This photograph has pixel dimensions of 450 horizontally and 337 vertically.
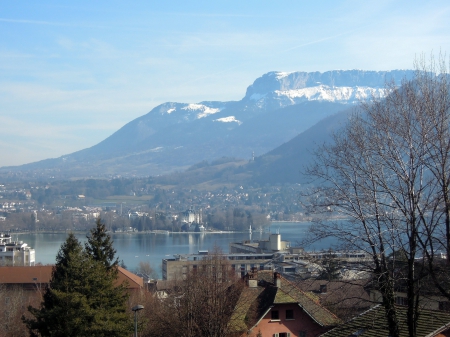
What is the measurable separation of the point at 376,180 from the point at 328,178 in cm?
33

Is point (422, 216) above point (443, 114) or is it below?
below

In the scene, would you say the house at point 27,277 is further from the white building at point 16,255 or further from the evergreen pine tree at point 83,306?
the white building at point 16,255

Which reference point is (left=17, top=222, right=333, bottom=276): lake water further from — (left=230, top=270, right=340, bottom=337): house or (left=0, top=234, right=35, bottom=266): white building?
(left=230, top=270, right=340, bottom=337): house

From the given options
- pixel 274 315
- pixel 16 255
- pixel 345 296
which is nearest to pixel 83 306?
pixel 274 315

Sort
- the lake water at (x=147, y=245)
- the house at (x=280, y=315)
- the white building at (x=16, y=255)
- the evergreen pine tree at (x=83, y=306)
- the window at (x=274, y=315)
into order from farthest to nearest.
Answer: the lake water at (x=147, y=245)
the white building at (x=16, y=255)
the window at (x=274, y=315)
the house at (x=280, y=315)
the evergreen pine tree at (x=83, y=306)

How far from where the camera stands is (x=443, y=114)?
4.40 m

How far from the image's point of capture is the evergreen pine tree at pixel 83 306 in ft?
24.2

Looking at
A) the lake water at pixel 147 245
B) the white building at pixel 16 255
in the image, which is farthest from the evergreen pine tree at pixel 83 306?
the white building at pixel 16 255

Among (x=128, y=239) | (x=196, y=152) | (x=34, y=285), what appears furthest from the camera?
(x=196, y=152)

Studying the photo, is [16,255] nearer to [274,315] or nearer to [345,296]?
[274,315]

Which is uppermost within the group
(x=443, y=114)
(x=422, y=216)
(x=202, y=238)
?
(x=443, y=114)

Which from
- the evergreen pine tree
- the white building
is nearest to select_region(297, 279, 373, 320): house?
the evergreen pine tree

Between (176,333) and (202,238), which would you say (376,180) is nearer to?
(176,333)

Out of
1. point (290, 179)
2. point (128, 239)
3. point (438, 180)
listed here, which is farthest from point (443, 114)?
point (290, 179)
